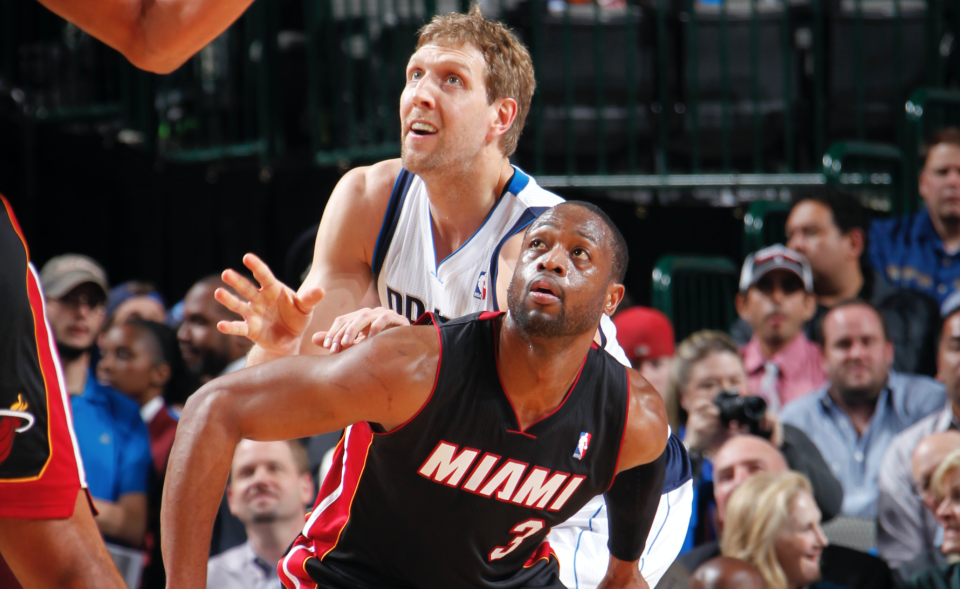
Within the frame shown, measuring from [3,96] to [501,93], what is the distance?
15.7 ft

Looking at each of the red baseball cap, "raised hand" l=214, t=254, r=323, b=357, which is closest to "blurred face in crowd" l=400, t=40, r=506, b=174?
"raised hand" l=214, t=254, r=323, b=357

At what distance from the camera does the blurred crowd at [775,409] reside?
4379mm

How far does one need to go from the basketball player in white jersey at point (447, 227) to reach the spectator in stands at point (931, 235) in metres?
2.94

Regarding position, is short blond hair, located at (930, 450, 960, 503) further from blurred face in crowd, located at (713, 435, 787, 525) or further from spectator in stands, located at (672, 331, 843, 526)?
blurred face in crowd, located at (713, 435, 787, 525)

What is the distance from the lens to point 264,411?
2473mm

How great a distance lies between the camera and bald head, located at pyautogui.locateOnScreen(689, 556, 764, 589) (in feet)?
13.3

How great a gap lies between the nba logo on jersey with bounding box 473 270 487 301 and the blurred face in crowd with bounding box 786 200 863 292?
299cm

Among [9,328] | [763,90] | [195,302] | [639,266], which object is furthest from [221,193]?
[9,328]

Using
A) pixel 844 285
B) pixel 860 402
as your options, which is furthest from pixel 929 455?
pixel 844 285

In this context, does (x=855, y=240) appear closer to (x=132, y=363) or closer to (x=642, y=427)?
(x=642, y=427)

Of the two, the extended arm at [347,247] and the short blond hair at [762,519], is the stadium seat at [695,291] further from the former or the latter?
the extended arm at [347,247]

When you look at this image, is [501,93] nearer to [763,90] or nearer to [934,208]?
[934,208]

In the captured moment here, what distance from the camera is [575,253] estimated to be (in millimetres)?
2791

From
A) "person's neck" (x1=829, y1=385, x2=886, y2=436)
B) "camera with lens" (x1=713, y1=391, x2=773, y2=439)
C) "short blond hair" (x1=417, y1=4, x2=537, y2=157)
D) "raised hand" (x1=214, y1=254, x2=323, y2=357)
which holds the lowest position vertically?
"person's neck" (x1=829, y1=385, x2=886, y2=436)
